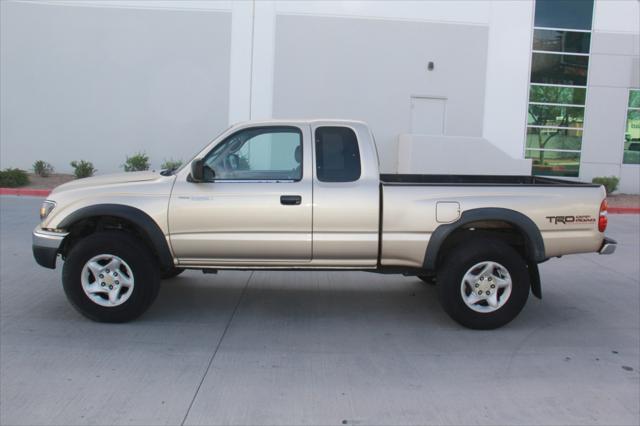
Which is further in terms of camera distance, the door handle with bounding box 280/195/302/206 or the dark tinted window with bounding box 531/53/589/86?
the dark tinted window with bounding box 531/53/589/86

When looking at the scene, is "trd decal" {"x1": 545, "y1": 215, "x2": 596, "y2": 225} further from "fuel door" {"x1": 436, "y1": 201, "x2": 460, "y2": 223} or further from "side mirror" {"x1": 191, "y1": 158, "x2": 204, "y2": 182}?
"side mirror" {"x1": 191, "y1": 158, "x2": 204, "y2": 182}

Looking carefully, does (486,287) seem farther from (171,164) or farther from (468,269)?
(171,164)

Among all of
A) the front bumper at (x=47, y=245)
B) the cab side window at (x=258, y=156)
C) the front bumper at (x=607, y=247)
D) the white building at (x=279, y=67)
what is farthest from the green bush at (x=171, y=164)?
the front bumper at (x=607, y=247)

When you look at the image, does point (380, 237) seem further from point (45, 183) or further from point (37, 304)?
point (45, 183)

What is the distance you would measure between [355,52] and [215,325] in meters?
15.2

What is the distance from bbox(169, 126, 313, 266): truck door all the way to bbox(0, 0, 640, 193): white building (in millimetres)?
14189

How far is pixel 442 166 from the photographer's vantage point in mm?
18906

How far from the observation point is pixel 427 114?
20.3 metres

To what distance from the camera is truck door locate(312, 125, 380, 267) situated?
5875 mm

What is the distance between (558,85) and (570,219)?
16.2 m

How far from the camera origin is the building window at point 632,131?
20.8 meters

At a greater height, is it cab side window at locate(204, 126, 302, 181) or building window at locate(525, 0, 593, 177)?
building window at locate(525, 0, 593, 177)

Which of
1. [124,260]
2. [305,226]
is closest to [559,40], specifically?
[305,226]

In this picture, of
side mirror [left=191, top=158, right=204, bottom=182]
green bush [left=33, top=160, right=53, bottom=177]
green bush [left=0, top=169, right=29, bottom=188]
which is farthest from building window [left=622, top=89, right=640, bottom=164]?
side mirror [left=191, top=158, right=204, bottom=182]
